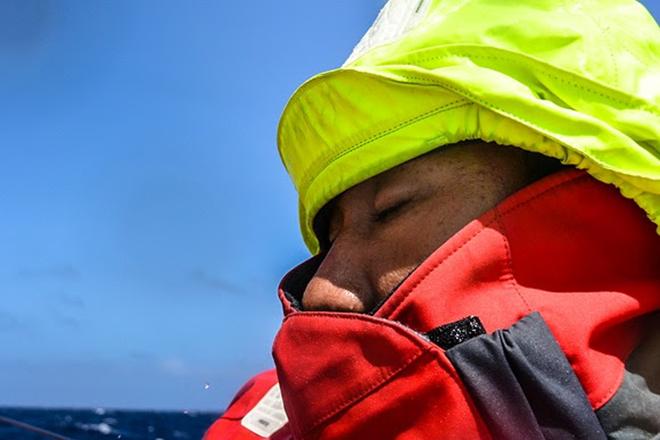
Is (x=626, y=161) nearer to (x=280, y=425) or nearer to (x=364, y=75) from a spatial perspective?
(x=364, y=75)

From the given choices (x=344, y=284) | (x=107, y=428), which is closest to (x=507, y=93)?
(x=344, y=284)

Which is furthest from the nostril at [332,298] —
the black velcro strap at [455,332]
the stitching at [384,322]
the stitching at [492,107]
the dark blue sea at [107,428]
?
the dark blue sea at [107,428]

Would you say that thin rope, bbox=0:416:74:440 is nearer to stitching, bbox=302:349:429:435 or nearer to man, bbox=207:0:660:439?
man, bbox=207:0:660:439

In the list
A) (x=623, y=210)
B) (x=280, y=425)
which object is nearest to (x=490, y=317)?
(x=623, y=210)

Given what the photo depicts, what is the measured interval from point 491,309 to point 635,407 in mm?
319

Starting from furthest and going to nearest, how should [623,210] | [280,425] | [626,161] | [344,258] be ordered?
[280,425]
[344,258]
[623,210]
[626,161]

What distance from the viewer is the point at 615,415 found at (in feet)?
4.86

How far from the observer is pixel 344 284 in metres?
1.71

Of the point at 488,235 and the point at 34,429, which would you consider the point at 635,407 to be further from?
the point at 34,429

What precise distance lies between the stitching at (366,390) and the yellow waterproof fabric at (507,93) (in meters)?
0.45

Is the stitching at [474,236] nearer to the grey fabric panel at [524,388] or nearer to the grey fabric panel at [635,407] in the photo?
the grey fabric panel at [524,388]

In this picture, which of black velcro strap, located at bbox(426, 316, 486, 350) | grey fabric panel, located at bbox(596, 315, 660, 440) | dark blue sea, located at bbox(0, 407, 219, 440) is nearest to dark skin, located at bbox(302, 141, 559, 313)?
black velcro strap, located at bbox(426, 316, 486, 350)

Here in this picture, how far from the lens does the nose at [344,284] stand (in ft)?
5.51

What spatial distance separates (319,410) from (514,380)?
0.36m
